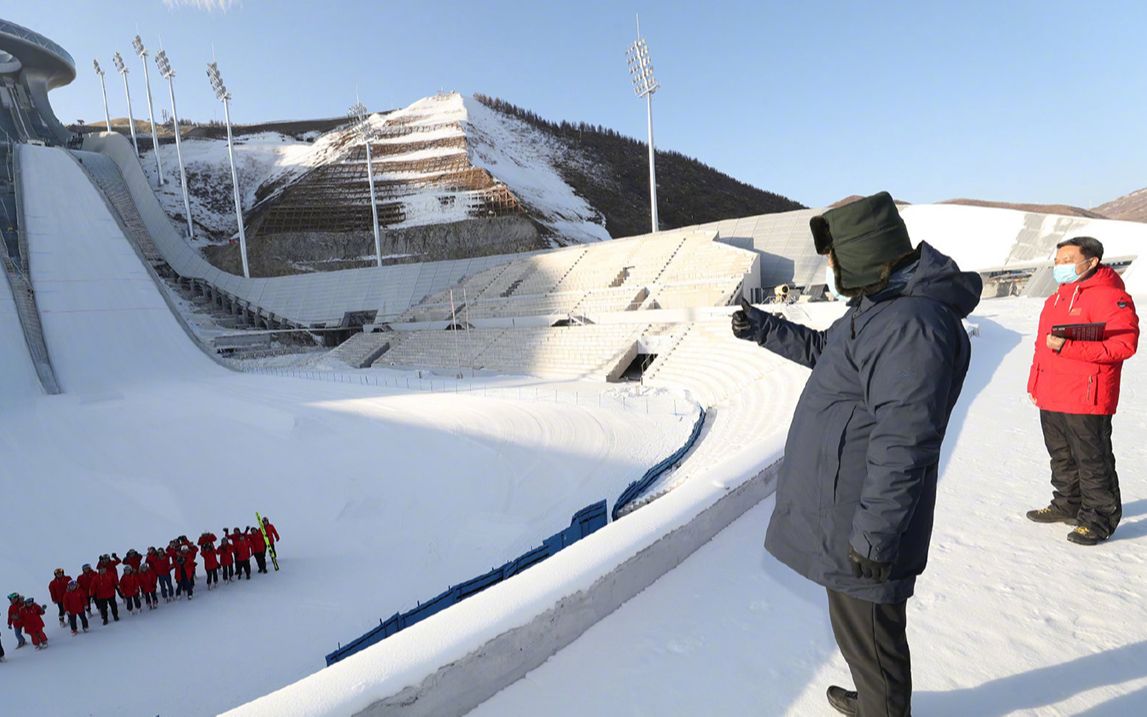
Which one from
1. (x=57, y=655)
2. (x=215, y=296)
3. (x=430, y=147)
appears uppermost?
(x=430, y=147)

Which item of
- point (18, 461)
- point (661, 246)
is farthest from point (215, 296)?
point (661, 246)

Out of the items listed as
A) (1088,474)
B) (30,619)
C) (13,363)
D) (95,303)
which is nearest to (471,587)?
(1088,474)

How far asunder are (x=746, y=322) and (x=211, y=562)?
10.1m

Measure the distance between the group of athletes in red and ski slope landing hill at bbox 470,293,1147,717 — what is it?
8.94 meters

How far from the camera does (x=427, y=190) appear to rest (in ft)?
180

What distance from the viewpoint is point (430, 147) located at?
6172 centimetres

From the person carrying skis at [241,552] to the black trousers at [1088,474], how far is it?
1064cm

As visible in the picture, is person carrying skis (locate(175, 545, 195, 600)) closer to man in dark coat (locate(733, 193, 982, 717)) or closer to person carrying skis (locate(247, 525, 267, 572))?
person carrying skis (locate(247, 525, 267, 572))

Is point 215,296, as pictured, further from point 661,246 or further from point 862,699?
point 862,699

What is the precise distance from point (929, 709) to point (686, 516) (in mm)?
1476

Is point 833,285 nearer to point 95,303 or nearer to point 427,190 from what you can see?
point 95,303

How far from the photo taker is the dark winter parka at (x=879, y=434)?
1.51m

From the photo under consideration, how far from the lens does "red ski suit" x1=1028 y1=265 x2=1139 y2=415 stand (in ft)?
10.3

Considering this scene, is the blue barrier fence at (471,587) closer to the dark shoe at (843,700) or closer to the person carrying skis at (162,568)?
the dark shoe at (843,700)
